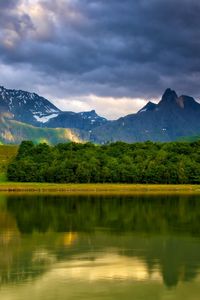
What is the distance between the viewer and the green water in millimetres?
31875

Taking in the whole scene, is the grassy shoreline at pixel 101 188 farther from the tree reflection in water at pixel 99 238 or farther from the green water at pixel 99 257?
the green water at pixel 99 257

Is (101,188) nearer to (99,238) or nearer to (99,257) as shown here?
(99,238)

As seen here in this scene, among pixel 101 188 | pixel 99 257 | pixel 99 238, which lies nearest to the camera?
pixel 99 257

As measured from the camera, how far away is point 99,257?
42.8 metres

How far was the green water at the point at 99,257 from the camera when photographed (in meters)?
31.9

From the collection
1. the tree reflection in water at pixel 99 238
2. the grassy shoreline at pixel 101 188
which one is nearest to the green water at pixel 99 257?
the tree reflection in water at pixel 99 238

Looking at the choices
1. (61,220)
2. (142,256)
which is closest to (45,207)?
(61,220)

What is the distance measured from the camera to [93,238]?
54.4 meters

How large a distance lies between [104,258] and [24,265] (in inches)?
275

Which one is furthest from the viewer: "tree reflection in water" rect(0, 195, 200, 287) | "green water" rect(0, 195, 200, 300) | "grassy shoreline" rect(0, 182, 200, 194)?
"grassy shoreline" rect(0, 182, 200, 194)

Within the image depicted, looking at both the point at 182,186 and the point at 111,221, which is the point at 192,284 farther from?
the point at 182,186

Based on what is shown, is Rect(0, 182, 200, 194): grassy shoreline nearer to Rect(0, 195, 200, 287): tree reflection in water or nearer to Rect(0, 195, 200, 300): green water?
Rect(0, 195, 200, 287): tree reflection in water

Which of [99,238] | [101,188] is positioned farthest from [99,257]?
[101,188]

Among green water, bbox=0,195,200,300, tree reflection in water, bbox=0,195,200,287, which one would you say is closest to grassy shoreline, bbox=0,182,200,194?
tree reflection in water, bbox=0,195,200,287
